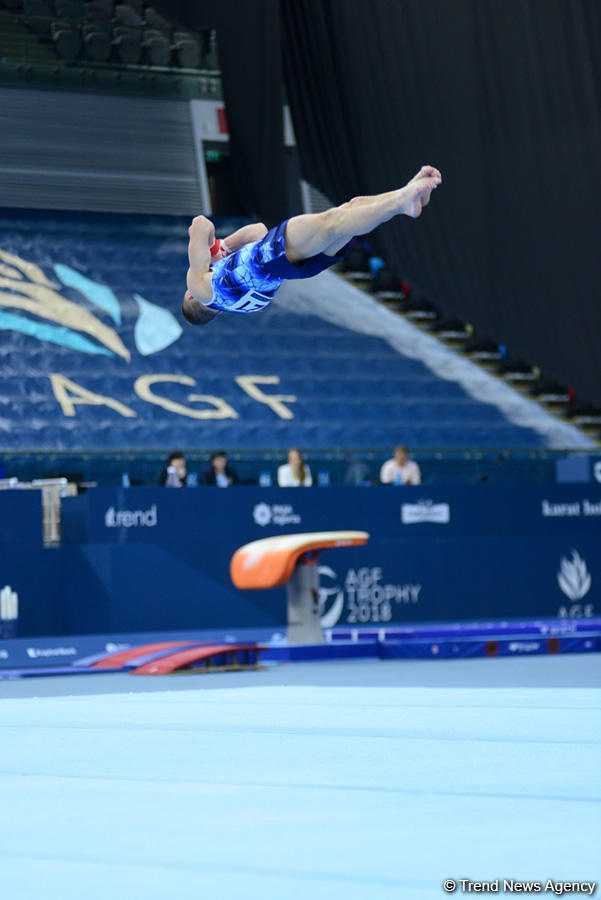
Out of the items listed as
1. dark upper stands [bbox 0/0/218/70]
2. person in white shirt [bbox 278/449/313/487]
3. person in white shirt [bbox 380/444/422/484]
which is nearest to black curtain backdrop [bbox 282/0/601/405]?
person in white shirt [bbox 380/444/422/484]

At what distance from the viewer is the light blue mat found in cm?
201

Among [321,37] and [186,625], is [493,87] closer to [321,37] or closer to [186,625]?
[321,37]

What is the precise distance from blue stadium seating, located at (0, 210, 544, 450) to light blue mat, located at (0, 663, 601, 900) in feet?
34.0

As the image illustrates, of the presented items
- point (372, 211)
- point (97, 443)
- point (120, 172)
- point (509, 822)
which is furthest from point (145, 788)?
point (120, 172)

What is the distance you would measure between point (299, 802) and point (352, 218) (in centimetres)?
267

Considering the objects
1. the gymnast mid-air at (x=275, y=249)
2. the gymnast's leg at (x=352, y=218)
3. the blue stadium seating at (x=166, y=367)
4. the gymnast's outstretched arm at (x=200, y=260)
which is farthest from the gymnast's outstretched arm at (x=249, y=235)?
the blue stadium seating at (x=166, y=367)

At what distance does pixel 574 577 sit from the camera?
1168cm

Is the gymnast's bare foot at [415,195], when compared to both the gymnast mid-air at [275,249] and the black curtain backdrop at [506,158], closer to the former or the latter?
the gymnast mid-air at [275,249]

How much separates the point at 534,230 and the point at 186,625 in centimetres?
532

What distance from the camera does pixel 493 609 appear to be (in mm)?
11352

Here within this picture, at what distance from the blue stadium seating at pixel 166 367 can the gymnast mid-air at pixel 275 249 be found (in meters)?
9.14

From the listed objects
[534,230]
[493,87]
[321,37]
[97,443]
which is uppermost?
[321,37]

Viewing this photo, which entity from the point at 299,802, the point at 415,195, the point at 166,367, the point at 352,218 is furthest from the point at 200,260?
the point at 166,367

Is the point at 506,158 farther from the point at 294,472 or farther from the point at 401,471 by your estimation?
the point at 294,472
